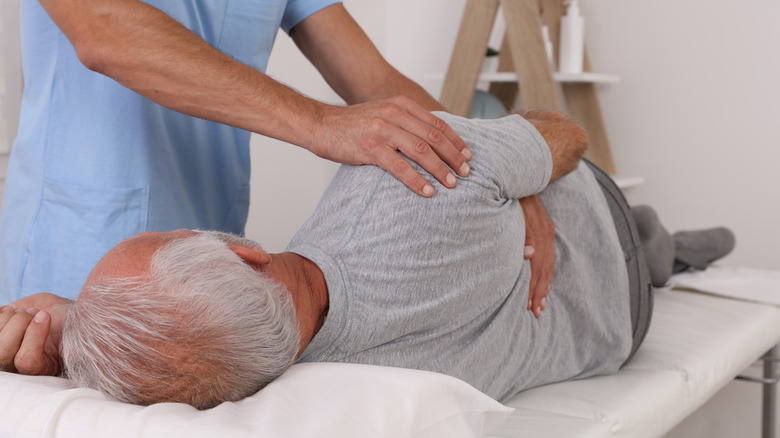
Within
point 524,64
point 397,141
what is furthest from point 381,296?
point 524,64

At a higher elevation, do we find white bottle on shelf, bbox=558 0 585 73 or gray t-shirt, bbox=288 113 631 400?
white bottle on shelf, bbox=558 0 585 73

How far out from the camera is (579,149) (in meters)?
1.33

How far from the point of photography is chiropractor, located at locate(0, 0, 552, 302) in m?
1.02

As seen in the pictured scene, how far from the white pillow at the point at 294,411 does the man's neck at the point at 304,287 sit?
10cm

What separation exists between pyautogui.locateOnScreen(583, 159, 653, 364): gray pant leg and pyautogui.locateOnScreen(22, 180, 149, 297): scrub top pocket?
92cm

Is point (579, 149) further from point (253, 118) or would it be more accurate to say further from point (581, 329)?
point (253, 118)

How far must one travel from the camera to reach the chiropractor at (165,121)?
3.36ft

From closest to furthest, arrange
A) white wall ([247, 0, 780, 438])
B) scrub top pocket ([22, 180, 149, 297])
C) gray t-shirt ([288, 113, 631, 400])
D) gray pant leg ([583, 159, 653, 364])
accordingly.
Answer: gray t-shirt ([288, 113, 631, 400]), scrub top pocket ([22, 180, 149, 297]), gray pant leg ([583, 159, 653, 364]), white wall ([247, 0, 780, 438])

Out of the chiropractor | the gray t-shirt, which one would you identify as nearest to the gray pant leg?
the gray t-shirt

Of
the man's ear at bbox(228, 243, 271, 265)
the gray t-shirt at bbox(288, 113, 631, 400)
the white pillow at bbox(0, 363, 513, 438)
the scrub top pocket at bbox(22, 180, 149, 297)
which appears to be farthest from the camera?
the scrub top pocket at bbox(22, 180, 149, 297)

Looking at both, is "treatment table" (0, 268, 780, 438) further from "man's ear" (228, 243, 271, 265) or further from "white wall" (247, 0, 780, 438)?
"white wall" (247, 0, 780, 438)

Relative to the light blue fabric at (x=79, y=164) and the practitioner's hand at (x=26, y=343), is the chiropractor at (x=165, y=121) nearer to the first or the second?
the light blue fabric at (x=79, y=164)

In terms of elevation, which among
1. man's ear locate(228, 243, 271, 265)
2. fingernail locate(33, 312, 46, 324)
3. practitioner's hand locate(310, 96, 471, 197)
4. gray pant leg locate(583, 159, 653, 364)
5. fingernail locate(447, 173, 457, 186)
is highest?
practitioner's hand locate(310, 96, 471, 197)

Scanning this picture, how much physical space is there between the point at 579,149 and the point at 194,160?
703 mm
